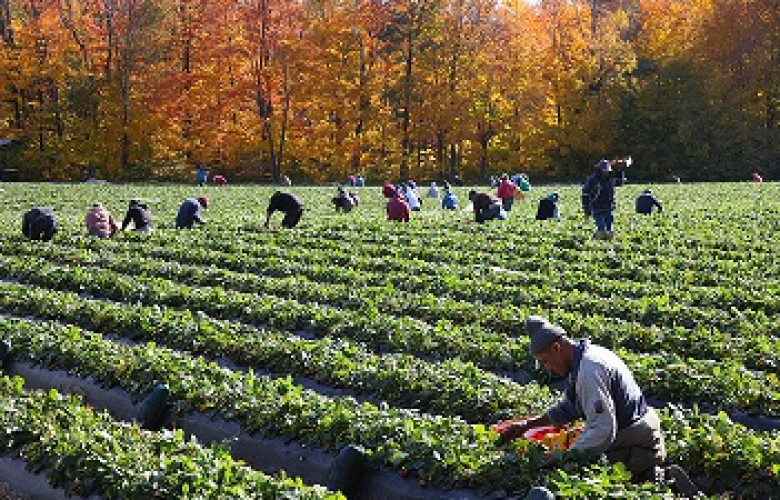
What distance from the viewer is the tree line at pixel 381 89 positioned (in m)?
59.8

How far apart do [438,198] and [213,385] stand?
114 feet

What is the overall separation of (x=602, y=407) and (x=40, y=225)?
18.9 m

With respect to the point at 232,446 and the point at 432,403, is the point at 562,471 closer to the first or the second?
the point at 432,403

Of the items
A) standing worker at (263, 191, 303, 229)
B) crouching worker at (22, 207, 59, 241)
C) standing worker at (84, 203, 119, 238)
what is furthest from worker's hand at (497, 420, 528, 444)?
standing worker at (263, 191, 303, 229)

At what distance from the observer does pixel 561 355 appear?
6.54 meters

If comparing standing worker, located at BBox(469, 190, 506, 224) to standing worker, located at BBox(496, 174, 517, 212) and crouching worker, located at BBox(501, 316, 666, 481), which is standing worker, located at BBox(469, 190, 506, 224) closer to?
standing worker, located at BBox(496, 174, 517, 212)

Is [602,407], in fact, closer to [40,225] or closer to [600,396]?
[600,396]

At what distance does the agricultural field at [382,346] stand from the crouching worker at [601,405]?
0.27m

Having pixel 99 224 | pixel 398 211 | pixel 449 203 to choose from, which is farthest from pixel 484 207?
pixel 99 224

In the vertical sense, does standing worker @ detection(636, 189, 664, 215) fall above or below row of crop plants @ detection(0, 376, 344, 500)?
above

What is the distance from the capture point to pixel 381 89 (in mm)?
63781

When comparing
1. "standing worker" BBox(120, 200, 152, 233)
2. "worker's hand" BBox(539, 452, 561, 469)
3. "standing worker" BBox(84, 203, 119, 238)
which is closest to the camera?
"worker's hand" BBox(539, 452, 561, 469)

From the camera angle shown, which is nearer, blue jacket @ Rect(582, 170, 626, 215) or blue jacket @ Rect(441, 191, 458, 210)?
blue jacket @ Rect(582, 170, 626, 215)

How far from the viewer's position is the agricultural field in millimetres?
7211
